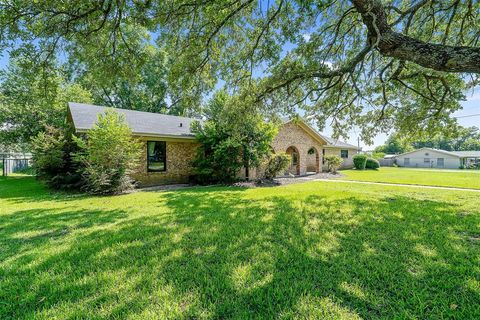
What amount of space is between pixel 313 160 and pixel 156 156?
13847mm

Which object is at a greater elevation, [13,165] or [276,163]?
[276,163]

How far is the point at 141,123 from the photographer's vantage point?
1196 cm

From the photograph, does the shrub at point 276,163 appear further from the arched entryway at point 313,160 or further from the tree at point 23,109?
the tree at point 23,109

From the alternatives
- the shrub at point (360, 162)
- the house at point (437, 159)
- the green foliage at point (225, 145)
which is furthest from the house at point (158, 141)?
the house at point (437, 159)

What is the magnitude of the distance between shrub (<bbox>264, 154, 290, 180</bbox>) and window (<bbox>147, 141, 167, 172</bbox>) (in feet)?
19.3

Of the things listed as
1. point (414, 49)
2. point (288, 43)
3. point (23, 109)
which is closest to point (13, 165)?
point (23, 109)

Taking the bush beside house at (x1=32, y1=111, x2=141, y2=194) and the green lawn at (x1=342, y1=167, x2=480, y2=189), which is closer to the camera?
the bush beside house at (x1=32, y1=111, x2=141, y2=194)

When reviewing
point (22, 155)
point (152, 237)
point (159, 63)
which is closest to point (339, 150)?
point (159, 63)

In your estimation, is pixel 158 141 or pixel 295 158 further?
pixel 295 158

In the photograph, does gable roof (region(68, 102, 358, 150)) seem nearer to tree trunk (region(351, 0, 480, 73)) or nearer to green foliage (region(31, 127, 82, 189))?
green foliage (region(31, 127, 82, 189))

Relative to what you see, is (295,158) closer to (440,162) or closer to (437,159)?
(437,159)

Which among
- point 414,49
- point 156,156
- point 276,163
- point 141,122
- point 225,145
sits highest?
point 141,122

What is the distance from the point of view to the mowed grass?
2148 millimetres

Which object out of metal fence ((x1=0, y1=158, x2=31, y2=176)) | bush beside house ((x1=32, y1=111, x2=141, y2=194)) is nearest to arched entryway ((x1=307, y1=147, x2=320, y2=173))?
bush beside house ((x1=32, y1=111, x2=141, y2=194))
